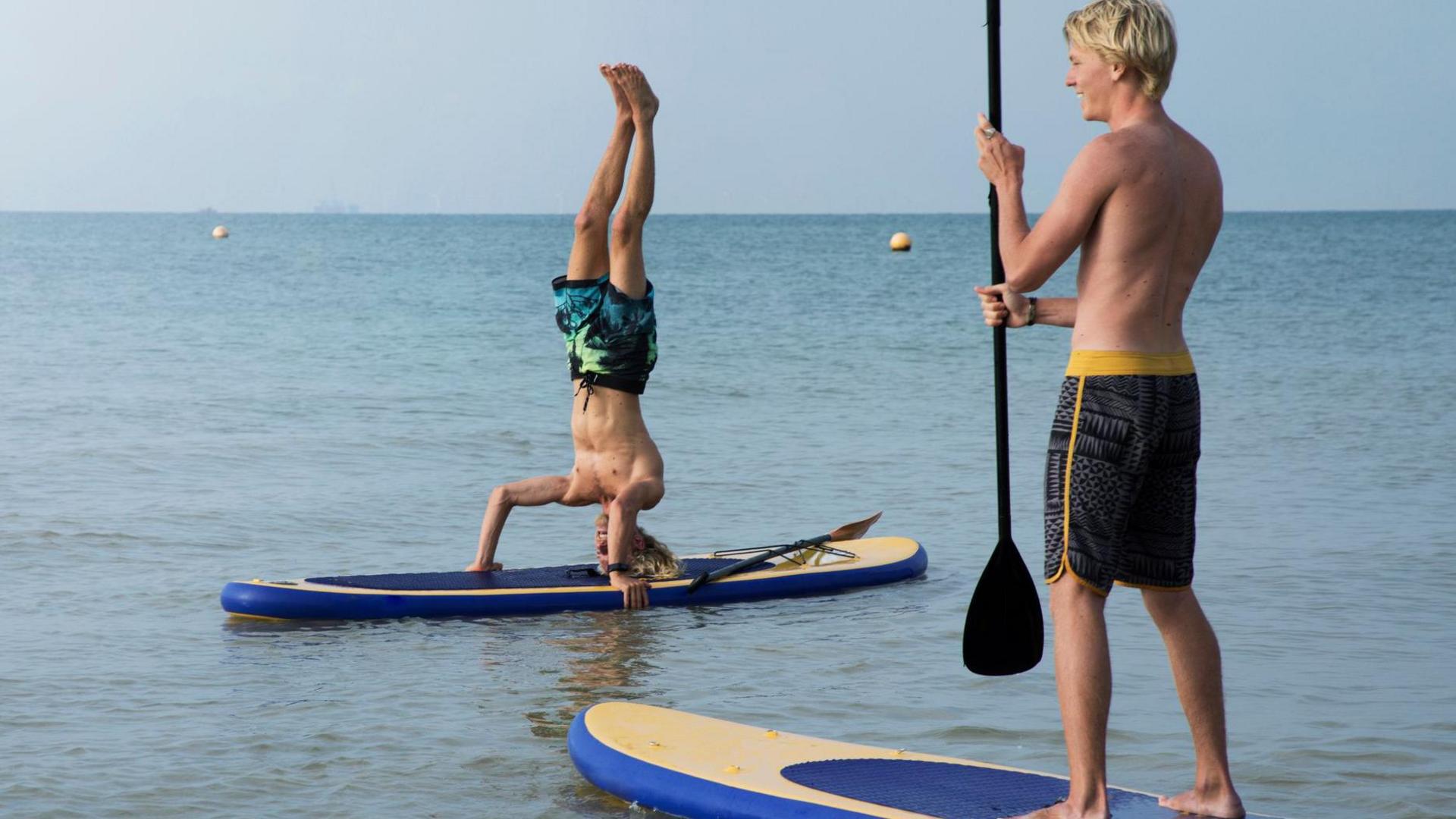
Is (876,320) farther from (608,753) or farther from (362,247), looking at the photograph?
(362,247)

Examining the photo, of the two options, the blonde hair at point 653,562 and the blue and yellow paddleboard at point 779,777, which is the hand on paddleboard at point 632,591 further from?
the blue and yellow paddleboard at point 779,777

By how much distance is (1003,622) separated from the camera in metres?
4.20

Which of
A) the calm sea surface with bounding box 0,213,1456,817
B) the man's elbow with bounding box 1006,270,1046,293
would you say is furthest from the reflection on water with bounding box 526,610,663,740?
the man's elbow with bounding box 1006,270,1046,293

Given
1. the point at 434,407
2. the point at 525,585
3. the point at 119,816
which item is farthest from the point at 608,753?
the point at 434,407

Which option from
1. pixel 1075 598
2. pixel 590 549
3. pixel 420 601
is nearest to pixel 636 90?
pixel 420 601

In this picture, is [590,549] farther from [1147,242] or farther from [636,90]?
[1147,242]

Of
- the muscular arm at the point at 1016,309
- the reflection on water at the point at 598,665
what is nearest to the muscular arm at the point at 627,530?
the reflection on water at the point at 598,665

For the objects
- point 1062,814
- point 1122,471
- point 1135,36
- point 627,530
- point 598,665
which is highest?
point 1135,36

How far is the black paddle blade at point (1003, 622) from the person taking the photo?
4.19m

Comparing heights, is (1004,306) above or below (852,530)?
above

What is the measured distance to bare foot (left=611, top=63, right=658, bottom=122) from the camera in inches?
276

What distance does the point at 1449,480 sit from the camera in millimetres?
10695

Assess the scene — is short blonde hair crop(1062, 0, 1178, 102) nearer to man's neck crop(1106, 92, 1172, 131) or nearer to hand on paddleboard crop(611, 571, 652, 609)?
man's neck crop(1106, 92, 1172, 131)

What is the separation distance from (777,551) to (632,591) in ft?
3.13
